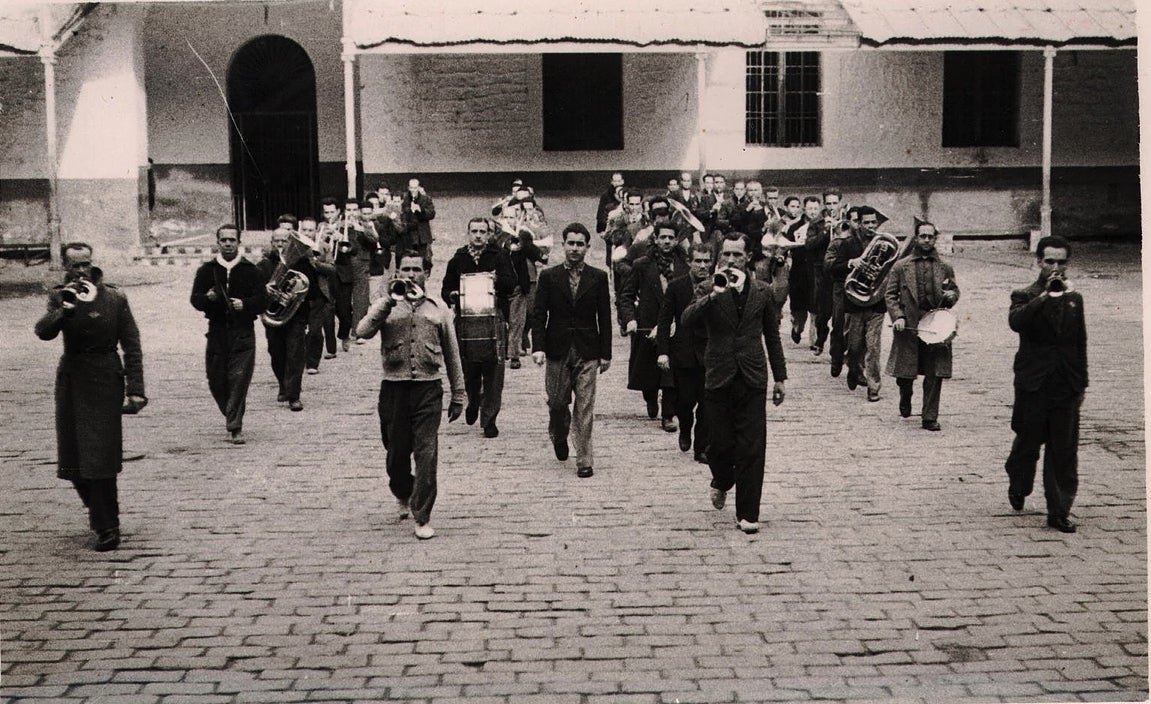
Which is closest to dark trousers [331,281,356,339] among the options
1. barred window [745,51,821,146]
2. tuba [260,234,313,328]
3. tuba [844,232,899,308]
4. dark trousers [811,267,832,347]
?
tuba [260,234,313,328]

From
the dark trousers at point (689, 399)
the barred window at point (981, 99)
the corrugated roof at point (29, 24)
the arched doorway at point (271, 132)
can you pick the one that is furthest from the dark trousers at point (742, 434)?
the arched doorway at point (271, 132)

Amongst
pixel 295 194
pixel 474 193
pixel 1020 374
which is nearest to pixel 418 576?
pixel 1020 374

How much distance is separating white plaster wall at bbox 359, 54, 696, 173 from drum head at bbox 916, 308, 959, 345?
505 inches

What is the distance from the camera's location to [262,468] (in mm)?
9797

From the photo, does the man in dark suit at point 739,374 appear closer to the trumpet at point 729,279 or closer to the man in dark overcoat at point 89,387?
the trumpet at point 729,279

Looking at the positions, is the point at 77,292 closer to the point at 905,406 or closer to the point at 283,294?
the point at 283,294

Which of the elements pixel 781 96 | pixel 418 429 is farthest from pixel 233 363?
pixel 781 96

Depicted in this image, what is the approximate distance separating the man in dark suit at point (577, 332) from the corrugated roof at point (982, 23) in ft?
41.7

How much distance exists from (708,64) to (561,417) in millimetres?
14557

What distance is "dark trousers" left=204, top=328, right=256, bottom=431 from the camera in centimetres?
1052

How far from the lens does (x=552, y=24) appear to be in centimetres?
1988

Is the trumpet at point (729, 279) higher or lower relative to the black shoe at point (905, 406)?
higher

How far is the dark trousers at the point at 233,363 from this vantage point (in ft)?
34.5

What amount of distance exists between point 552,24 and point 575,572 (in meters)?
14.0
